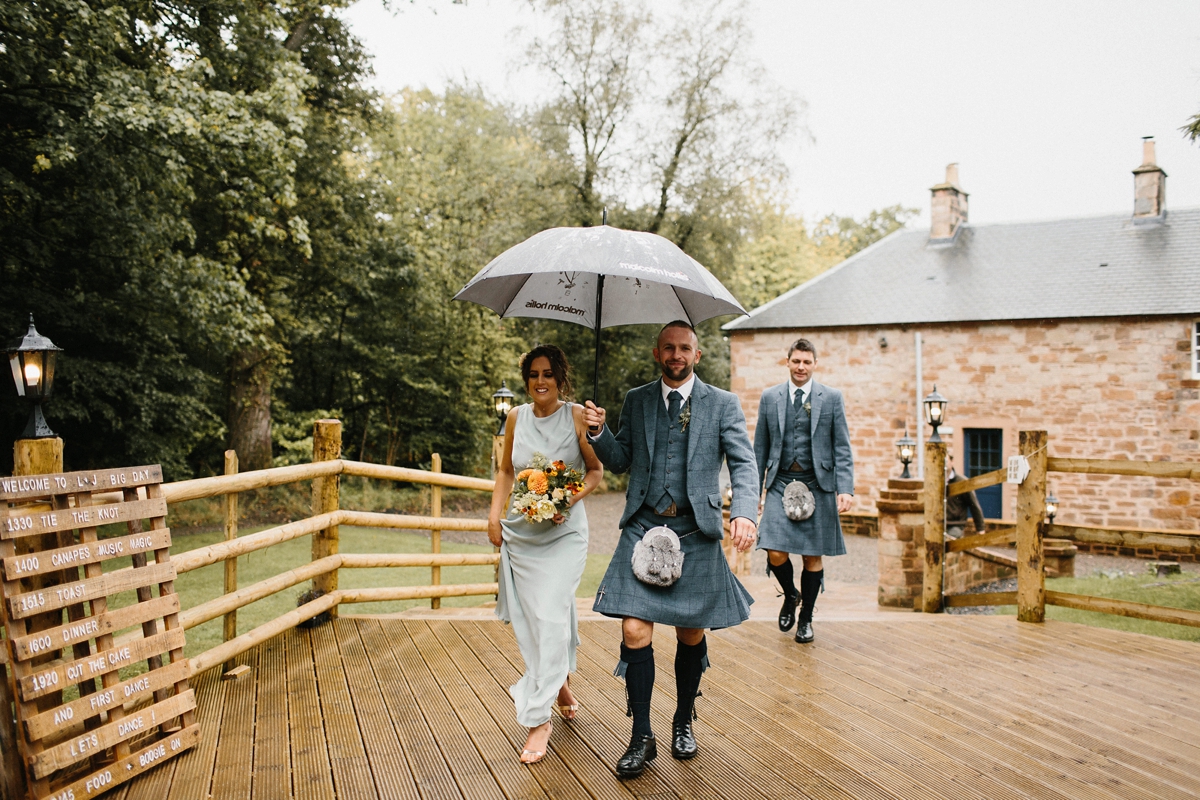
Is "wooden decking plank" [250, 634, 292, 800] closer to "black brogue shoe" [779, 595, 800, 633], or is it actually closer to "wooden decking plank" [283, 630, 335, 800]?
"wooden decking plank" [283, 630, 335, 800]

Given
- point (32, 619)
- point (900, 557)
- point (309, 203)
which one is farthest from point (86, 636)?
point (309, 203)

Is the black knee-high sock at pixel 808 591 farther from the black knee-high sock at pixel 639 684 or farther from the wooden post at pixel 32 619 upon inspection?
the wooden post at pixel 32 619

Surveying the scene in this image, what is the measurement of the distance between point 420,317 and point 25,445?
699 inches

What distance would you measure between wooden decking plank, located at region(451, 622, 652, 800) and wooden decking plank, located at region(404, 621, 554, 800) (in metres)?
0.08

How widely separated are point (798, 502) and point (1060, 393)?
15105mm

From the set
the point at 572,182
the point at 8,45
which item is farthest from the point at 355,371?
the point at 8,45

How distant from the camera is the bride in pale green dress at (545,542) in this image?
140 inches

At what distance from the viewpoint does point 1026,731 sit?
Result: 149 inches

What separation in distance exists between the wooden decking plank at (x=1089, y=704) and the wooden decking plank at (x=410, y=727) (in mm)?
2864

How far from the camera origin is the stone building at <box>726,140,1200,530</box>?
17031 mm

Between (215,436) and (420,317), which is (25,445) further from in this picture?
(420,317)

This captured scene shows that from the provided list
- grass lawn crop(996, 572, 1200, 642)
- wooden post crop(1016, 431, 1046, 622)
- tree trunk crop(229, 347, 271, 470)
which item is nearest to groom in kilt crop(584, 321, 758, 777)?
wooden post crop(1016, 431, 1046, 622)

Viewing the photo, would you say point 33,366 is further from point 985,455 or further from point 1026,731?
point 985,455

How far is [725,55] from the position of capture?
2164cm
